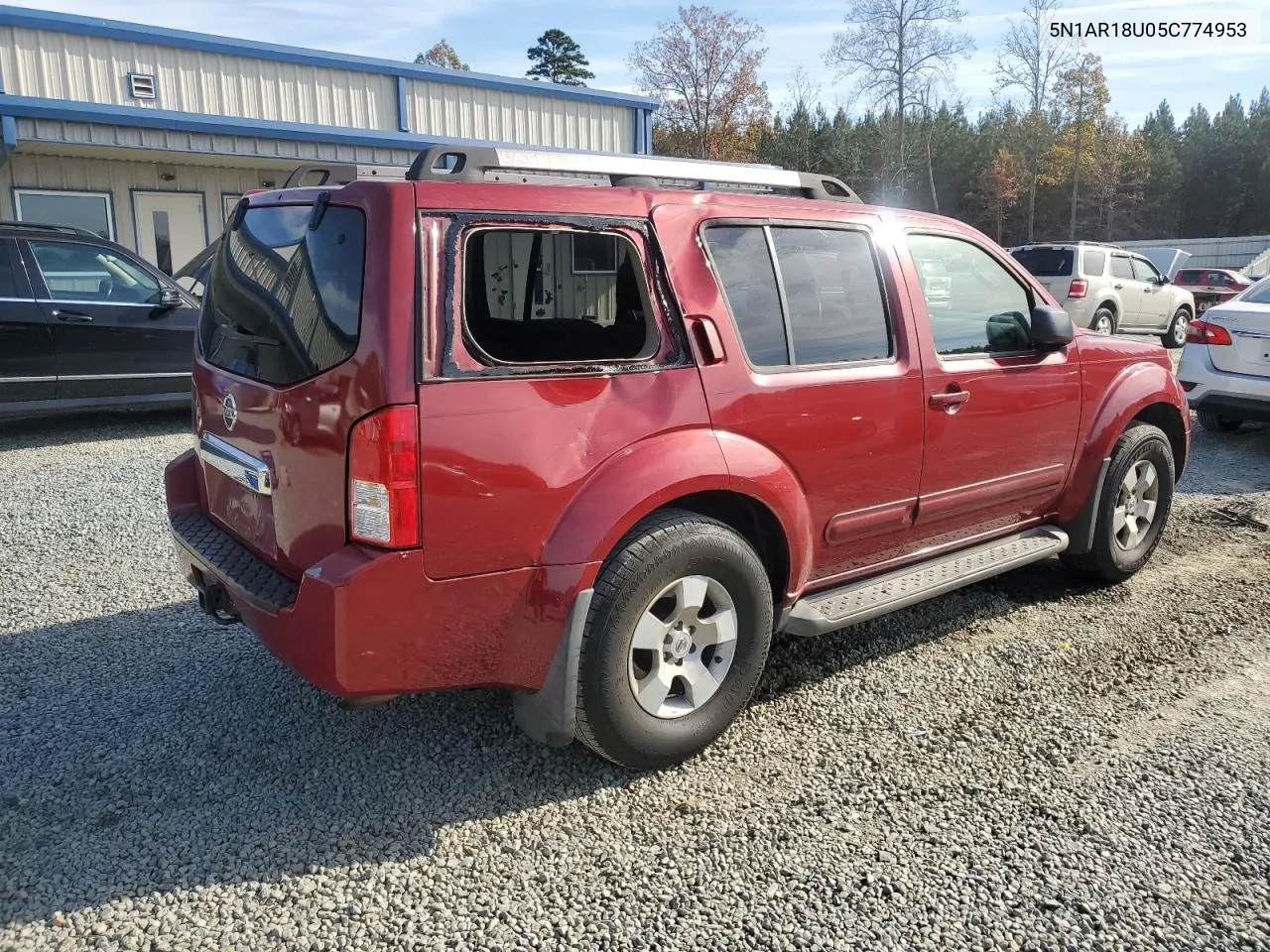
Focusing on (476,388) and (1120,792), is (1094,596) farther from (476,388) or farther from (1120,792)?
(476,388)

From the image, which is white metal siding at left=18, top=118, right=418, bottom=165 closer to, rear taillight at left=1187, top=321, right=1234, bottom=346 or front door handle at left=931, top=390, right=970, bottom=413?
rear taillight at left=1187, top=321, right=1234, bottom=346

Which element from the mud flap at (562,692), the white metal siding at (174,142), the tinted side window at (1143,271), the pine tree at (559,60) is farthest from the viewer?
the pine tree at (559,60)

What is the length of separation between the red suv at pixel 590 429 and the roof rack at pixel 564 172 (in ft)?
0.06

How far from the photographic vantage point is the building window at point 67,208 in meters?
14.4

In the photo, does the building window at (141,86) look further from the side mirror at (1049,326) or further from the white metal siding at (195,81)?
the side mirror at (1049,326)

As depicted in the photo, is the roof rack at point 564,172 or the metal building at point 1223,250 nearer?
the roof rack at point 564,172

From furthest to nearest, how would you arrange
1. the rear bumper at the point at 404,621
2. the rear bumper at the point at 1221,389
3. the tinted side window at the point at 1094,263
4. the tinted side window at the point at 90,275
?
the tinted side window at the point at 1094,263 < the tinted side window at the point at 90,275 < the rear bumper at the point at 1221,389 < the rear bumper at the point at 404,621

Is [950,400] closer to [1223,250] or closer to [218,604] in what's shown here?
[218,604]

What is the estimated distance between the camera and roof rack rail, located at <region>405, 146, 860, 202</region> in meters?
3.04

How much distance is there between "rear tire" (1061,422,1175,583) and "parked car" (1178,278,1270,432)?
155 inches

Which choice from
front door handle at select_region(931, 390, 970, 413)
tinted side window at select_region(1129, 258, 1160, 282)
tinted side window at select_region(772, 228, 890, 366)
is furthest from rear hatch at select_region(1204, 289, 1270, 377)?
tinted side window at select_region(1129, 258, 1160, 282)

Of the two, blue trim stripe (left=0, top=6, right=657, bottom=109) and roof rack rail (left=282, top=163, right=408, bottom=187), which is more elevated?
blue trim stripe (left=0, top=6, right=657, bottom=109)

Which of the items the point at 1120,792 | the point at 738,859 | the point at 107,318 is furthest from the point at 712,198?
the point at 107,318

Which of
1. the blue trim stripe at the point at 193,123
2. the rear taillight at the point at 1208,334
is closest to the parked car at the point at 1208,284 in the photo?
the rear taillight at the point at 1208,334
